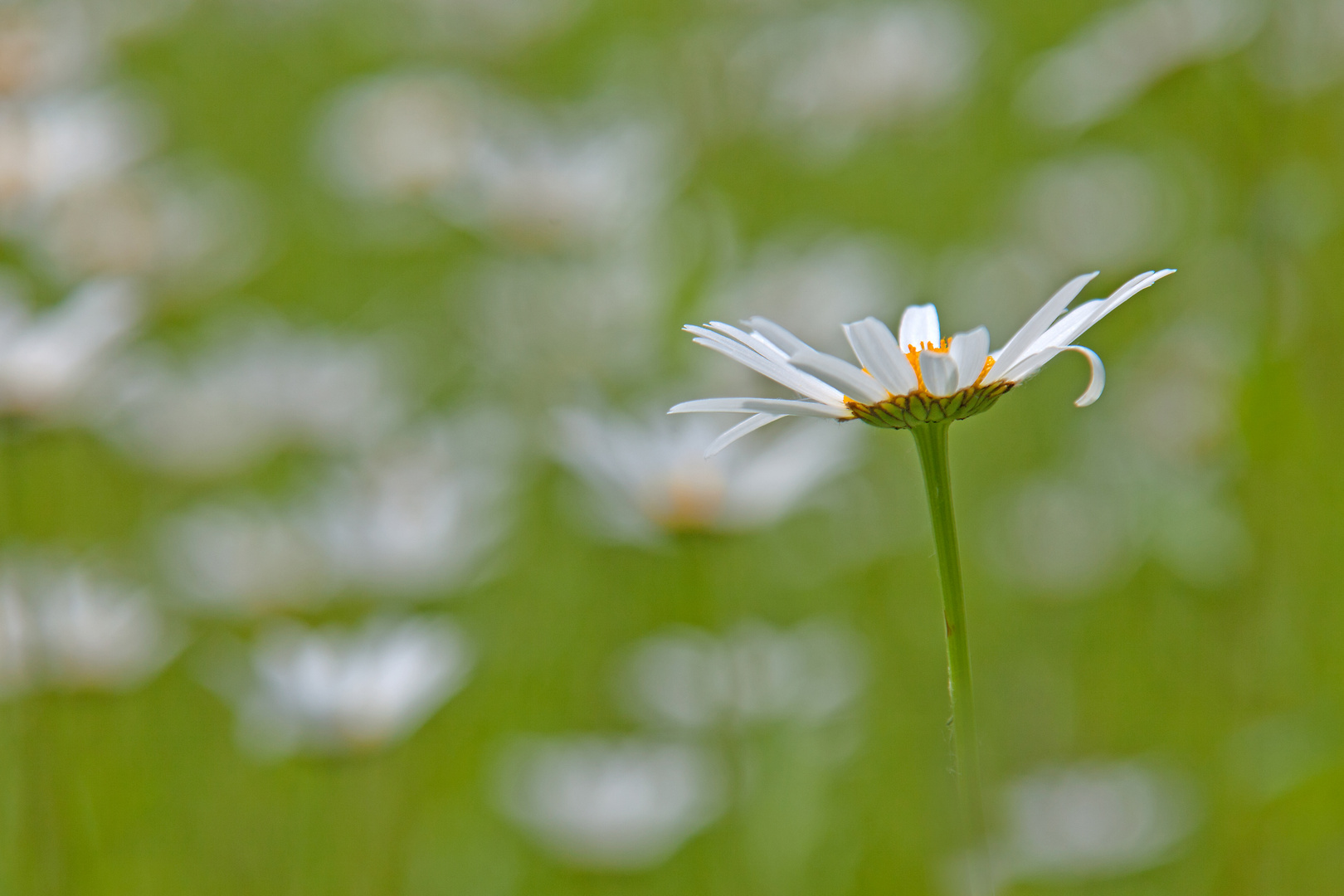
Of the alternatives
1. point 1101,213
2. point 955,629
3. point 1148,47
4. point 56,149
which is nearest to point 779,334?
point 955,629

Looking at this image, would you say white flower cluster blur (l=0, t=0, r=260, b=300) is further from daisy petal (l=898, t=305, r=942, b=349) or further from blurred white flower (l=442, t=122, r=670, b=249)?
daisy petal (l=898, t=305, r=942, b=349)

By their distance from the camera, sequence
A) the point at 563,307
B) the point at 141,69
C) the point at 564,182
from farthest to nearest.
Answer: the point at 141,69, the point at 563,307, the point at 564,182

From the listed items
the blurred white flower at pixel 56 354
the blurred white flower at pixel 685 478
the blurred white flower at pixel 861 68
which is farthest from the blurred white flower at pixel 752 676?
the blurred white flower at pixel 861 68

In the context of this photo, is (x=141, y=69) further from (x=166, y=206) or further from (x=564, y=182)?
(x=564, y=182)

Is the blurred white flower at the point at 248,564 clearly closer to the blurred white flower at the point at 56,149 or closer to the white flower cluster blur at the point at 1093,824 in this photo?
the blurred white flower at the point at 56,149

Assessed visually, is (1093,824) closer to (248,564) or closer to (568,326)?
(248,564)

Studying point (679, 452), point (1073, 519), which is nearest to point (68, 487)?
point (679, 452)
